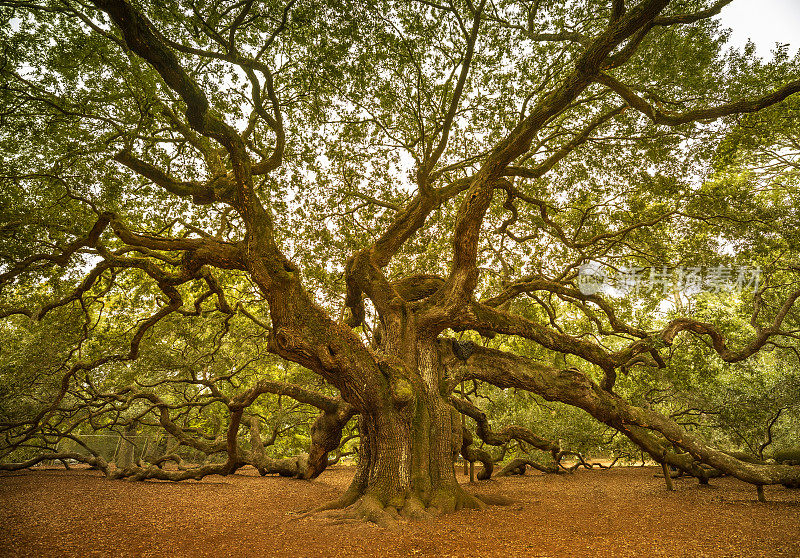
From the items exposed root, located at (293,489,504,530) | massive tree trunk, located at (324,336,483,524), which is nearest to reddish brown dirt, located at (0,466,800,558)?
exposed root, located at (293,489,504,530)

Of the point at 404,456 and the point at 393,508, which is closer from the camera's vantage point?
the point at 393,508

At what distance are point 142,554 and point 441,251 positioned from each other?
8.56 meters

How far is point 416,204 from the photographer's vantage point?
A: 7754 millimetres

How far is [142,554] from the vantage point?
3.89 metres

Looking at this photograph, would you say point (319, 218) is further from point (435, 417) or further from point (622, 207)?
point (622, 207)

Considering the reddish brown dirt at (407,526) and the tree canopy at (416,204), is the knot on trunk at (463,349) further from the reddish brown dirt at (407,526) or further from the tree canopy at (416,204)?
the reddish brown dirt at (407,526)

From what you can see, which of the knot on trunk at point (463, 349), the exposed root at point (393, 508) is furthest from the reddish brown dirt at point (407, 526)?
the knot on trunk at point (463, 349)

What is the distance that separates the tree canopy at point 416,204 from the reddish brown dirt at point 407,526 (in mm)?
768

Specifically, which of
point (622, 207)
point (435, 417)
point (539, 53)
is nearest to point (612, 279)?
point (622, 207)

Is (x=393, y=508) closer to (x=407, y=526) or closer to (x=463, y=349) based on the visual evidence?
(x=407, y=526)

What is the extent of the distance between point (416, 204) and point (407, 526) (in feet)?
18.1

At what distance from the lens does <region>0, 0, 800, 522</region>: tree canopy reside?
5758 mm

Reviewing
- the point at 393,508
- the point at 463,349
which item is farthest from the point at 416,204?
the point at 393,508

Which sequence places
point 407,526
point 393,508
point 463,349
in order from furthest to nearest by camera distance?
1. point 463,349
2. point 393,508
3. point 407,526
